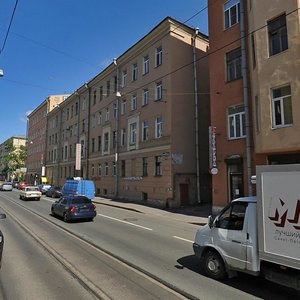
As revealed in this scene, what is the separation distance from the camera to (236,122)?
2048 centimetres

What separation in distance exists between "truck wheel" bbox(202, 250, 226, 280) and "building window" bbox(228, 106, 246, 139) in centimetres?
1351

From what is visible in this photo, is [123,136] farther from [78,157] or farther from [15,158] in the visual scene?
[15,158]

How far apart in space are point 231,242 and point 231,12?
60.7 feet

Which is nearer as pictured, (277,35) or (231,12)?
A: (277,35)

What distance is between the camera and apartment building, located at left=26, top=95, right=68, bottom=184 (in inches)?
2709

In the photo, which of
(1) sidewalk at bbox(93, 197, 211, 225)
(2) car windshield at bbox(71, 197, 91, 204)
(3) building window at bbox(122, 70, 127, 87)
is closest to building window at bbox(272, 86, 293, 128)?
(1) sidewalk at bbox(93, 197, 211, 225)

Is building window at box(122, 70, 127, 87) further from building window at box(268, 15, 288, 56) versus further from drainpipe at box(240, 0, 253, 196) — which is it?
building window at box(268, 15, 288, 56)

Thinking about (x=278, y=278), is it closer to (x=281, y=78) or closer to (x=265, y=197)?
(x=265, y=197)

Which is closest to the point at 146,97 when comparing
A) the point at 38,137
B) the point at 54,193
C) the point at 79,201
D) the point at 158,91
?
the point at 158,91

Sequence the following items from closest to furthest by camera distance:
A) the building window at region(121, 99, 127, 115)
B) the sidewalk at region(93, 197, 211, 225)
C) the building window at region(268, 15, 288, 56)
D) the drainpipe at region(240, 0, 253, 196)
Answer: the building window at region(268, 15, 288, 56) < the drainpipe at region(240, 0, 253, 196) < the sidewalk at region(93, 197, 211, 225) < the building window at region(121, 99, 127, 115)

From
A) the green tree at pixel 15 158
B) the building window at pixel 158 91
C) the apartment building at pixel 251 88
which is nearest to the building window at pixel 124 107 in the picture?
the building window at pixel 158 91

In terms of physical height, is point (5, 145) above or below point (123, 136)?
above

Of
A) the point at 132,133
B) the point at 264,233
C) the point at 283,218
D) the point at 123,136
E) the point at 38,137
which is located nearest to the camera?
the point at 283,218

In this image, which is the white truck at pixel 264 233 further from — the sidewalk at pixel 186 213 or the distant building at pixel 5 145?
the distant building at pixel 5 145
